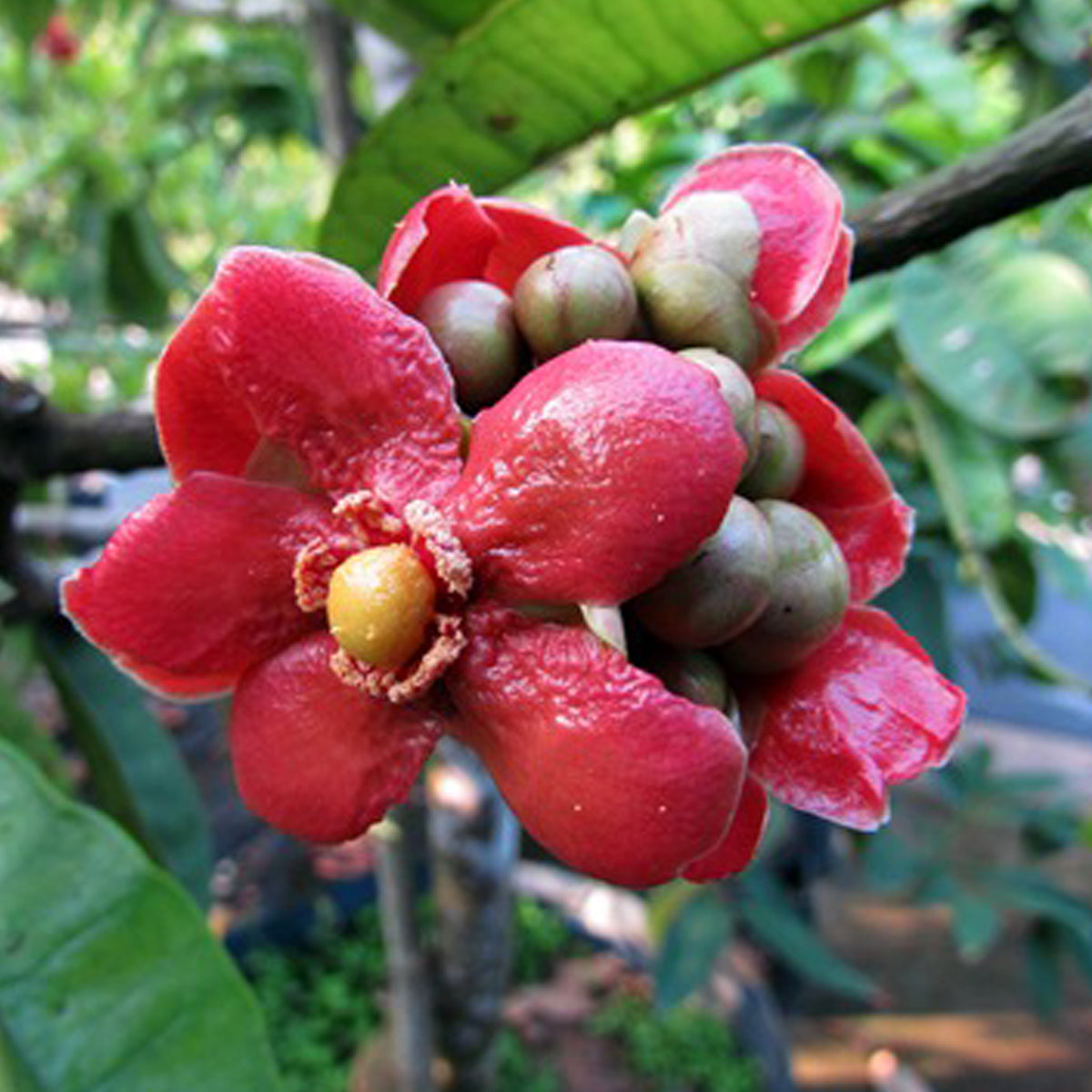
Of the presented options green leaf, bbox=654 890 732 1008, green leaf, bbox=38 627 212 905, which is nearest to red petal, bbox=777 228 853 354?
green leaf, bbox=38 627 212 905

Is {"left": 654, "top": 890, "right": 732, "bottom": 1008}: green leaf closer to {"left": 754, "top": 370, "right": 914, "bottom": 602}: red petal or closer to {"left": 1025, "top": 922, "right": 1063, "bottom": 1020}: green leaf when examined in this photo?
{"left": 1025, "top": 922, "right": 1063, "bottom": 1020}: green leaf

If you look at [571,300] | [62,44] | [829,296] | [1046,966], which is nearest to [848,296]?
[829,296]

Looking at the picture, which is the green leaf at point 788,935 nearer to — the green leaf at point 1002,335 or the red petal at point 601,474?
the green leaf at point 1002,335

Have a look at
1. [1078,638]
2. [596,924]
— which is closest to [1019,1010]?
[596,924]

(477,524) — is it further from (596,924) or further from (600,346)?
(596,924)

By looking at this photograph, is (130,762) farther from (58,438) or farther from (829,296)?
(829,296)
